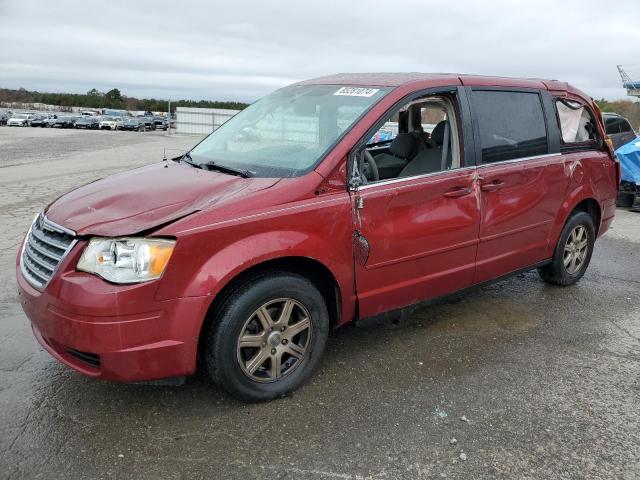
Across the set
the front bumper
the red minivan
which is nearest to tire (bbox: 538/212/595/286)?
the red minivan

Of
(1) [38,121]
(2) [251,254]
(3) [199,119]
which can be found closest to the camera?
(2) [251,254]

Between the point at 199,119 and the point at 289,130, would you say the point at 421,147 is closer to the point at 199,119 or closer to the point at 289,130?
the point at 289,130

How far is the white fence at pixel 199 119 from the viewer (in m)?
30.9

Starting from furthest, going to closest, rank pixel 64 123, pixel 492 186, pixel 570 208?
pixel 64 123 < pixel 570 208 < pixel 492 186

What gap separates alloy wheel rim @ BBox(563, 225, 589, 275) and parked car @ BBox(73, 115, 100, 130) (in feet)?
163

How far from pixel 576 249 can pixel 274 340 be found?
3454mm

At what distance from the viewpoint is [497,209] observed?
13.5 ft

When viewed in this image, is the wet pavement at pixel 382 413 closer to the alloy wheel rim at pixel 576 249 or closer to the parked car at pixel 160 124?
the alloy wheel rim at pixel 576 249

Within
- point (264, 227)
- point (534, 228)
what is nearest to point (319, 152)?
point (264, 227)

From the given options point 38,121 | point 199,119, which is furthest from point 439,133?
point 38,121

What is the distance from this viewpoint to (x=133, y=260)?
2.67 meters

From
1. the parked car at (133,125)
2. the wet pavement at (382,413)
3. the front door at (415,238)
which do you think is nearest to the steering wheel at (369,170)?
the front door at (415,238)

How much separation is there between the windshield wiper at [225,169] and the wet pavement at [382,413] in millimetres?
1300

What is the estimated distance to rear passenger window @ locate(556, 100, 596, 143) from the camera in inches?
190
